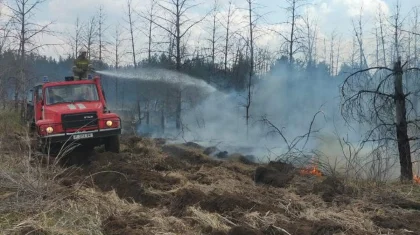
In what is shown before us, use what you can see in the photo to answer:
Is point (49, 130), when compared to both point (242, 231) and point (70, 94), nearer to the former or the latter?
point (70, 94)

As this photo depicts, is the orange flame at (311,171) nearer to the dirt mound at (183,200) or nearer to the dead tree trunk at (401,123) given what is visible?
the dead tree trunk at (401,123)

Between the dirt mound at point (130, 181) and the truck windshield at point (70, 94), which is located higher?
the truck windshield at point (70, 94)

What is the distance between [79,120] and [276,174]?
17.8 feet

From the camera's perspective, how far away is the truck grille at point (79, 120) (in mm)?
11537

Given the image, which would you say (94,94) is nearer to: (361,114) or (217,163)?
(217,163)

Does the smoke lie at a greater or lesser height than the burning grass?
greater

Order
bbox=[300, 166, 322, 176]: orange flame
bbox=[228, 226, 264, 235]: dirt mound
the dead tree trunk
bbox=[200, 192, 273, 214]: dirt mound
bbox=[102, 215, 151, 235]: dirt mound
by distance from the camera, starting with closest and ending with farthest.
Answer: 1. bbox=[228, 226, 264, 235]: dirt mound
2. bbox=[102, 215, 151, 235]: dirt mound
3. bbox=[200, 192, 273, 214]: dirt mound
4. the dead tree trunk
5. bbox=[300, 166, 322, 176]: orange flame

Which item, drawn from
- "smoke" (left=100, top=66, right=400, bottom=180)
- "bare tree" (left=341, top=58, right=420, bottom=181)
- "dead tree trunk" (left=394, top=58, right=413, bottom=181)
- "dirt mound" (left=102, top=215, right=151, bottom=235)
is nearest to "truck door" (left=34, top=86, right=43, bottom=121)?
"smoke" (left=100, top=66, right=400, bottom=180)

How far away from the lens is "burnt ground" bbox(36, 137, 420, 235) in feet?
18.5

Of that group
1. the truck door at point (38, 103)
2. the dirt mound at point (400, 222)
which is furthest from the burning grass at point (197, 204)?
the truck door at point (38, 103)

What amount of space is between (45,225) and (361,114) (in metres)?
6.90

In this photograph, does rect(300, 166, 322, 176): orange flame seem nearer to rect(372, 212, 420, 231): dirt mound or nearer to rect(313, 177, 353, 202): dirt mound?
rect(313, 177, 353, 202): dirt mound

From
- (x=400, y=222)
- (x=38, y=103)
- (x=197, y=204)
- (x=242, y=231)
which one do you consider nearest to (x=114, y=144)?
(x=38, y=103)

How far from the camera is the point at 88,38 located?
92.9ft
